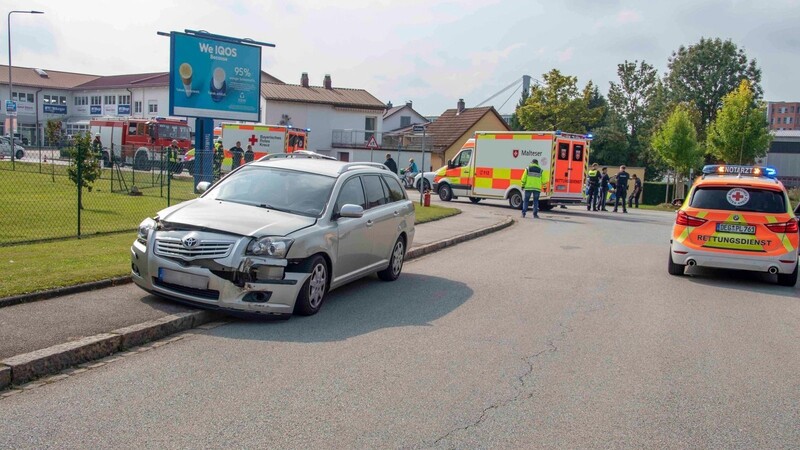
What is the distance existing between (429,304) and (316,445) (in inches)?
186

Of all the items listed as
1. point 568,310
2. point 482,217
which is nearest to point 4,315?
point 568,310

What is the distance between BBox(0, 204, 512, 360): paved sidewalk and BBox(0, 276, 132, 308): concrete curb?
65 millimetres

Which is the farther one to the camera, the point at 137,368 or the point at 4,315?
the point at 4,315

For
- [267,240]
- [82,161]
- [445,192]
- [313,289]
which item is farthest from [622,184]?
[267,240]

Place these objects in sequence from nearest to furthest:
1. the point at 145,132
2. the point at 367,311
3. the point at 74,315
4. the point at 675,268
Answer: the point at 74,315
the point at 367,311
the point at 675,268
the point at 145,132

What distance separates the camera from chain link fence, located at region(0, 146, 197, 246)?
13805 millimetres

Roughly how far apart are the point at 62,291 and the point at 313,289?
2.61 metres

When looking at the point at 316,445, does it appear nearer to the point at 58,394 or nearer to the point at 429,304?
the point at 58,394

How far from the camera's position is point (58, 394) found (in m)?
5.33

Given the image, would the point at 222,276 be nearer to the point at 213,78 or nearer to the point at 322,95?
the point at 213,78

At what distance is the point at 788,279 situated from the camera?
11.7m

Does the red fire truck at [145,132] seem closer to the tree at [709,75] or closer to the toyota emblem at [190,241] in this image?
the toyota emblem at [190,241]

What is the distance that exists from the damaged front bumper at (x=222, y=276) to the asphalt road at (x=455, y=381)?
259 millimetres

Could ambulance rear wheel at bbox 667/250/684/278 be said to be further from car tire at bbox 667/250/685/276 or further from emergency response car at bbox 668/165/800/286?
emergency response car at bbox 668/165/800/286
